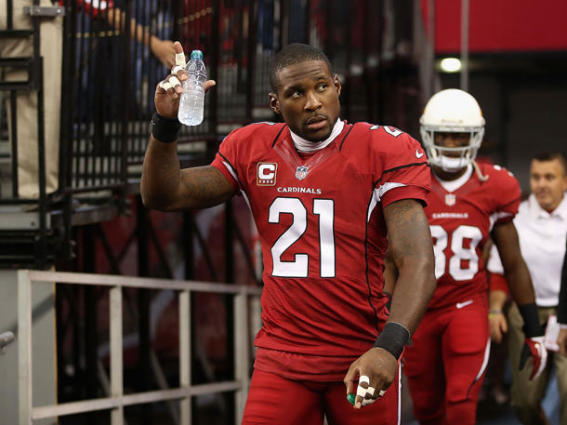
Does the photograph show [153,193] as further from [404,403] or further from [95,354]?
[404,403]

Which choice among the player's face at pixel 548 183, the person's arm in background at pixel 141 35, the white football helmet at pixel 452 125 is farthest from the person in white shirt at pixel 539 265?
the person's arm in background at pixel 141 35

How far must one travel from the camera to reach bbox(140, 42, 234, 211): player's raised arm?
3955 millimetres

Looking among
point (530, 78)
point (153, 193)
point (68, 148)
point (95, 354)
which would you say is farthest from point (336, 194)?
point (530, 78)

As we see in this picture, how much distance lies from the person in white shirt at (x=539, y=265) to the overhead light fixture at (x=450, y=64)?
27.9 feet

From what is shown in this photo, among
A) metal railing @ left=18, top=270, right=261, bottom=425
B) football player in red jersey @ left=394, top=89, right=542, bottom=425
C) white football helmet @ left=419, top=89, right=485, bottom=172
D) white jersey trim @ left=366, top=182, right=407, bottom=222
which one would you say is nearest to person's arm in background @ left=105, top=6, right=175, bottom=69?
metal railing @ left=18, top=270, right=261, bottom=425

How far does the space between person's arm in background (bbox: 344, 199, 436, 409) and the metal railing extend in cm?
224

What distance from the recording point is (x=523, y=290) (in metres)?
6.61

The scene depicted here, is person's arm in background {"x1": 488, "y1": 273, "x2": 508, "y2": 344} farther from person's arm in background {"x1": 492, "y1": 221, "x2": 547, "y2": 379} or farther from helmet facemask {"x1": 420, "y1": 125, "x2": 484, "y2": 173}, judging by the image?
helmet facemask {"x1": 420, "y1": 125, "x2": 484, "y2": 173}

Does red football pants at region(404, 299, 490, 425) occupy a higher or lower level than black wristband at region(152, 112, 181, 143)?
lower

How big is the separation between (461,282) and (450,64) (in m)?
10.6

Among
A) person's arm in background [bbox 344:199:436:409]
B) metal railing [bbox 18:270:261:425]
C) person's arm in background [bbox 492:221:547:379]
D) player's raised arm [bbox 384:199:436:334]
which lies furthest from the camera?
person's arm in background [bbox 492:221:547:379]

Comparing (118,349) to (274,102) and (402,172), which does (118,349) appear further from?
(402,172)

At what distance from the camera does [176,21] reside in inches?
300

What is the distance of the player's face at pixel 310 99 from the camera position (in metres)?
4.27
